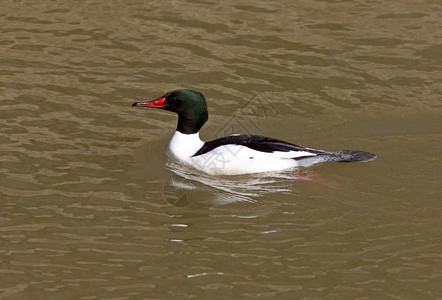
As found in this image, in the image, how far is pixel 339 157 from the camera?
10.6 metres

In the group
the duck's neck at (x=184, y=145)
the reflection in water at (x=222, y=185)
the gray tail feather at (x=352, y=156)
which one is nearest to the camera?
the reflection in water at (x=222, y=185)

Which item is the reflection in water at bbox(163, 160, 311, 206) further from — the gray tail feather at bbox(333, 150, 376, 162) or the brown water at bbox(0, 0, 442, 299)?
the gray tail feather at bbox(333, 150, 376, 162)

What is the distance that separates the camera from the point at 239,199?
9.80m

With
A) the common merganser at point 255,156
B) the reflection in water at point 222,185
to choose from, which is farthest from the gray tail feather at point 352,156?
the reflection in water at point 222,185

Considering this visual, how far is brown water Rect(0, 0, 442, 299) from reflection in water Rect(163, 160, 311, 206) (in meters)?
0.03

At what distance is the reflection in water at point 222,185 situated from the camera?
987 cm

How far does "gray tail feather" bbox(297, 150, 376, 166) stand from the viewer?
1057 centimetres

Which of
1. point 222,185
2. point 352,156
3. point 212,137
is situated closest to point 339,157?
point 352,156

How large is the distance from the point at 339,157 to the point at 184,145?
2010mm

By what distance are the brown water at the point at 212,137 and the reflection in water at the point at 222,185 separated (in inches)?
1.4

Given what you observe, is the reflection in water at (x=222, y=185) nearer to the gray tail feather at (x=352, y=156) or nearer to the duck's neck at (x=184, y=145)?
the duck's neck at (x=184, y=145)

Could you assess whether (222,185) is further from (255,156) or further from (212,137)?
(212,137)

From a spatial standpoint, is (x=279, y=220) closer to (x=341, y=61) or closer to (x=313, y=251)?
(x=313, y=251)

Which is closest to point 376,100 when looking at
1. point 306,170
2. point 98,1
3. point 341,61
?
point 341,61
